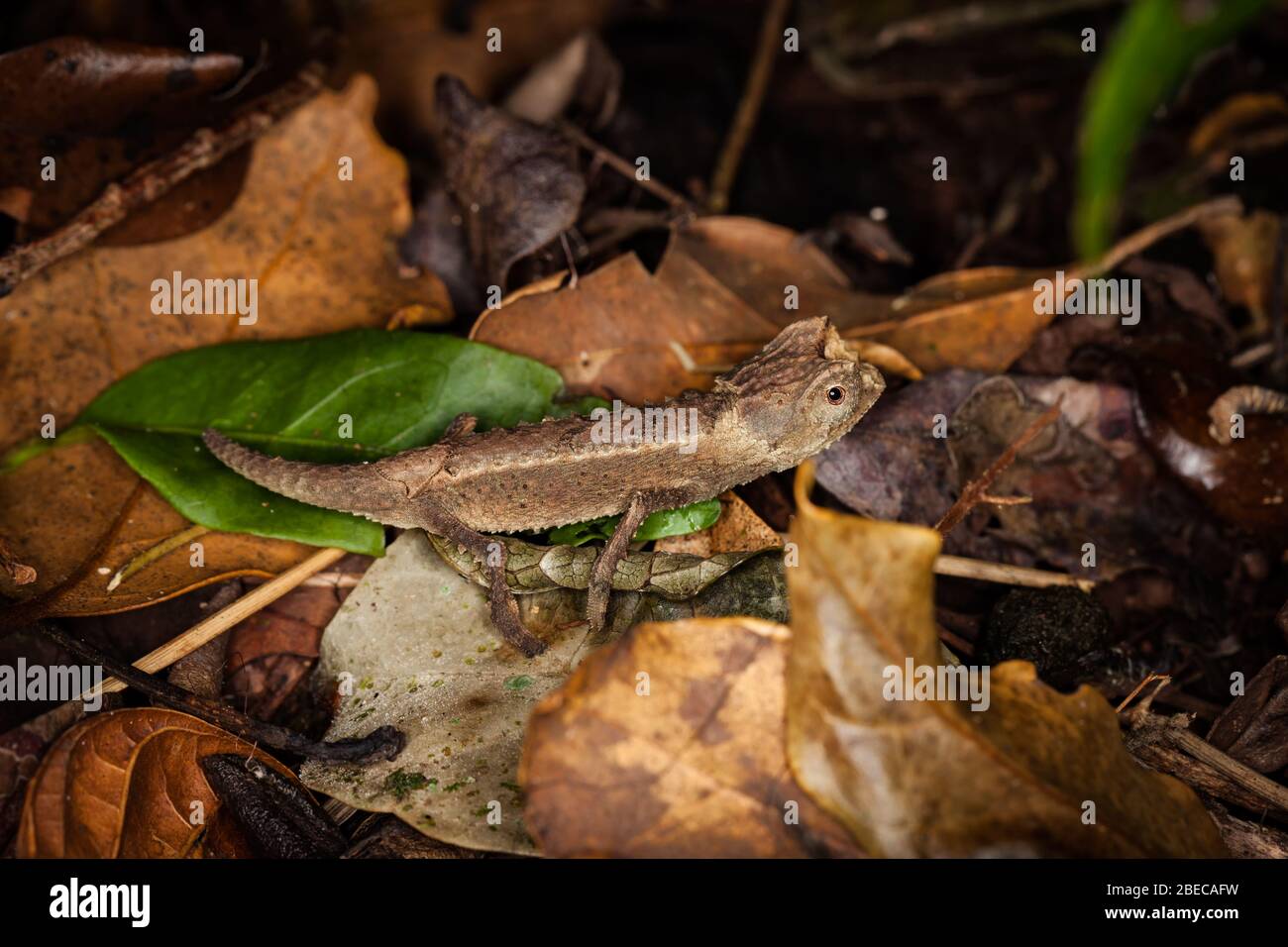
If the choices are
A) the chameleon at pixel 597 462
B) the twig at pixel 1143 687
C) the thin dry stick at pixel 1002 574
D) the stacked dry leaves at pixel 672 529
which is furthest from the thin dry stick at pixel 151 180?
the twig at pixel 1143 687

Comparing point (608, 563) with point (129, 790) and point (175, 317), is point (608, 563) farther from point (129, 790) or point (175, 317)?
point (175, 317)

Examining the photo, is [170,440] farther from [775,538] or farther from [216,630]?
[775,538]

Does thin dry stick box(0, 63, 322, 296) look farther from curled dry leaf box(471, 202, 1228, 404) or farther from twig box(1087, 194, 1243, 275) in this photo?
twig box(1087, 194, 1243, 275)

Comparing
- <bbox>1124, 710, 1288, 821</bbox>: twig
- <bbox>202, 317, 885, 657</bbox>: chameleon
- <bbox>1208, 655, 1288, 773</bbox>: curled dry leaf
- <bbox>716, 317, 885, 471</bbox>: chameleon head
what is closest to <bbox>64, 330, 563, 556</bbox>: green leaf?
<bbox>202, 317, 885, 657</bbox>: chameleon

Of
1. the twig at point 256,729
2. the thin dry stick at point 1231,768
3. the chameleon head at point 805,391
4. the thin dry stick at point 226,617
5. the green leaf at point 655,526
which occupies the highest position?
the chameleon head at point 805,391

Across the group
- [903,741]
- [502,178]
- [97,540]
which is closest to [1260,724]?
[903,741]

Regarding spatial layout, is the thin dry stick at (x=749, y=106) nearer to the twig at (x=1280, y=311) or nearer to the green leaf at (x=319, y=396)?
the green leaf at (x=319, y=396)
